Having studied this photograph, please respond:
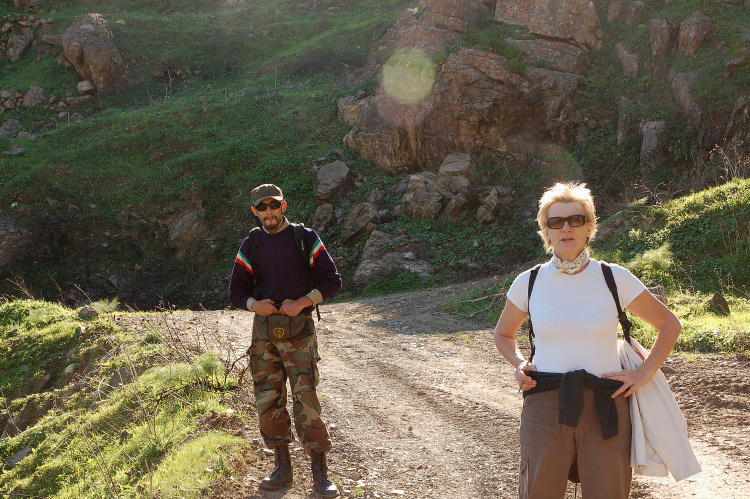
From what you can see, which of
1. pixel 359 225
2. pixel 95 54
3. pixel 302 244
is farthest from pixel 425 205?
pixel 95 54

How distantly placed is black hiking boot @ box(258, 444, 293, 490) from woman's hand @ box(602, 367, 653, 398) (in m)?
2.39

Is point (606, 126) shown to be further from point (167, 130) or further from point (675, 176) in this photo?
point (167, 130)

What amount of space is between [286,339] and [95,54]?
24.0 meters

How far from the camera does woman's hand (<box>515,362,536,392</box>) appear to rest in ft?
8.53

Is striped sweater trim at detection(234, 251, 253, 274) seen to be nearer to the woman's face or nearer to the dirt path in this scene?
the dirt path

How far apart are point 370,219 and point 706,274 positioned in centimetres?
804

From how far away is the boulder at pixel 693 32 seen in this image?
1675cm

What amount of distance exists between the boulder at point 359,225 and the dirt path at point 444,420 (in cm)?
633

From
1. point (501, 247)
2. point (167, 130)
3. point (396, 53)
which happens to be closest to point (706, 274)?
A: point (501, 247)

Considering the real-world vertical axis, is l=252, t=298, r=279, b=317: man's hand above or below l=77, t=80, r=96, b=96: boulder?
below

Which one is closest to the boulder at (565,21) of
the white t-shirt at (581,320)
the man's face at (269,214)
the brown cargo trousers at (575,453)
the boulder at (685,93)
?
the boulder at (685,93)

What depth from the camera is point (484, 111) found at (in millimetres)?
17328

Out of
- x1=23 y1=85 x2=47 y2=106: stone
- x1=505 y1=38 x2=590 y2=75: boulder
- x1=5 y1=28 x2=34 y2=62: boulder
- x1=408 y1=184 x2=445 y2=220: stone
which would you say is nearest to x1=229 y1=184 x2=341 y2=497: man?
x1=408 y1=184 x2=445 y2=220: stone

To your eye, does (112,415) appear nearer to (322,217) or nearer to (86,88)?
(322,217)
